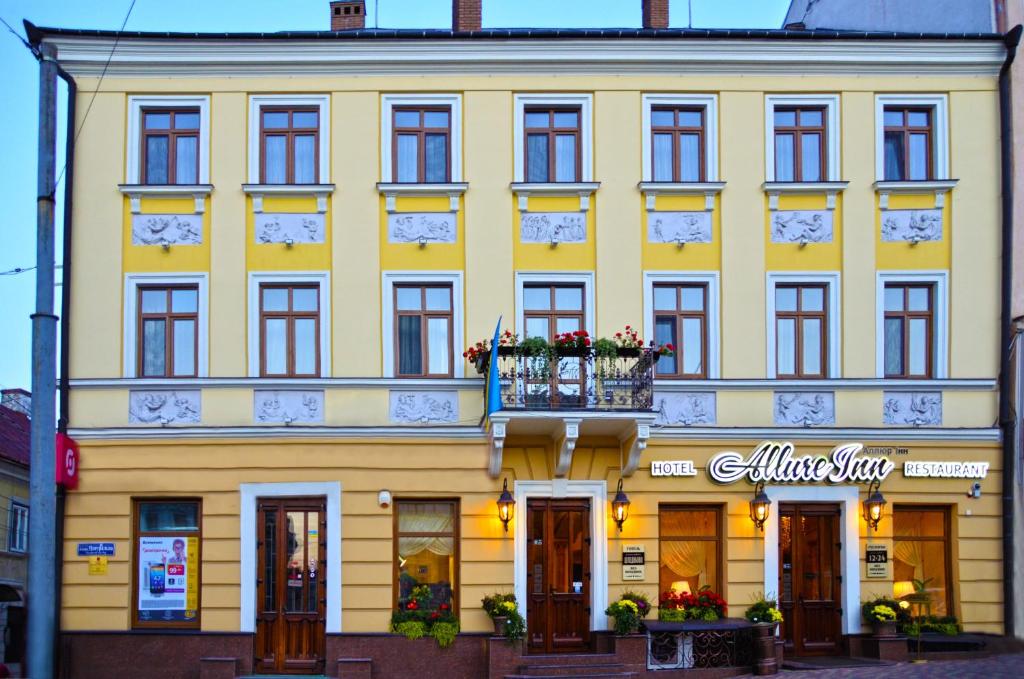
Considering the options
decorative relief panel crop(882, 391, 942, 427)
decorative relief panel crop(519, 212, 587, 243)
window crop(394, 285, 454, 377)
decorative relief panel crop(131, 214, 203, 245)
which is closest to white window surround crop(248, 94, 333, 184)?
decorative relief panel crop(131, 214, 203, 245)

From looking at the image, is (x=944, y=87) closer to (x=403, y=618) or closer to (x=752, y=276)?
(x=752, y=276)

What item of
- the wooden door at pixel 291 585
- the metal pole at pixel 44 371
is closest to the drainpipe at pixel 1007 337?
the wooden door at pixel 291 585

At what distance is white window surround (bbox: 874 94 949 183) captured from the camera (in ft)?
66.1

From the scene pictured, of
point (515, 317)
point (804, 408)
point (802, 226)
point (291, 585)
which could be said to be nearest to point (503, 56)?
point (515, 317)

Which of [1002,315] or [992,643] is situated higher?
[1002,315]

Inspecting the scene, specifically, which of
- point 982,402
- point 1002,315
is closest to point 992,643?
point 982,402

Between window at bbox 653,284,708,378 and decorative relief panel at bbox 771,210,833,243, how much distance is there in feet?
5.05

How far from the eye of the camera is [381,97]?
65.4 feet

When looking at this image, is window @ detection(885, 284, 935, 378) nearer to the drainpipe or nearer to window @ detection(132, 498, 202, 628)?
the drainpipe

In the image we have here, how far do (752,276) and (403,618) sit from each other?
25.8 ft

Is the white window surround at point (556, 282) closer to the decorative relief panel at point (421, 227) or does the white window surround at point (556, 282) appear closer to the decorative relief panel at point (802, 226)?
the decorative relief panel at point (421, 227)

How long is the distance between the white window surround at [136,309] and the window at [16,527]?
13.2 meters

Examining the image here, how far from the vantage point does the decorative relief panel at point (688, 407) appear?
19469mm

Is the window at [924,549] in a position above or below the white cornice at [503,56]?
below
